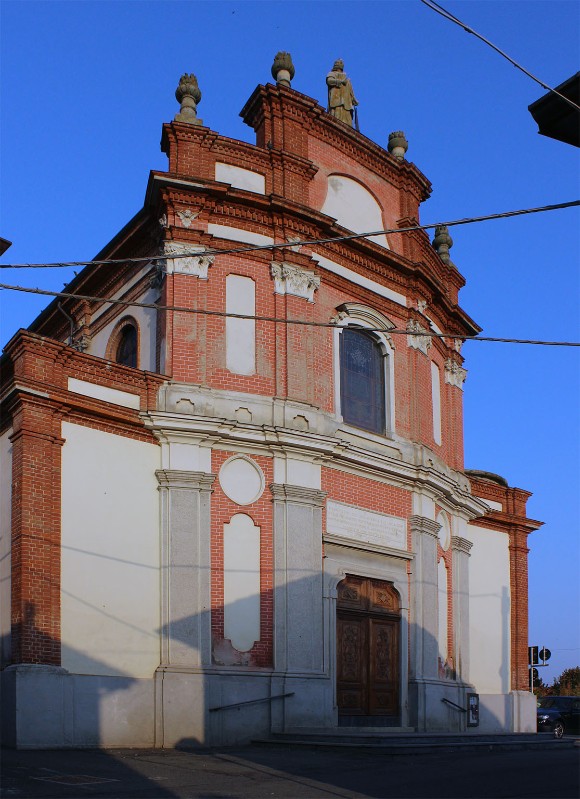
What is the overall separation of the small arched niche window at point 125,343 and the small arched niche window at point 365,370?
4.11 metres

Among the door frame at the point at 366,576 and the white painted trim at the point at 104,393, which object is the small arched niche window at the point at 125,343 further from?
the door frame at the point at 366,576

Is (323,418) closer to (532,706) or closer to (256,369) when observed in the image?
(256,369)

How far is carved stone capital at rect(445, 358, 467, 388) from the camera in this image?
2706 centimetres

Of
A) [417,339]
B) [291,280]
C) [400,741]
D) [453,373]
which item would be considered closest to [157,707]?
[400,741]

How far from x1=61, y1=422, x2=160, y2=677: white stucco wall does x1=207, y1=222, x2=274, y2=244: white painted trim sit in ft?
14.7

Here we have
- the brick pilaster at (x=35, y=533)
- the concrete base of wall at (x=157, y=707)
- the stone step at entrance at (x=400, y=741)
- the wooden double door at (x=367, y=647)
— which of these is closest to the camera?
the concrete base of wall at (x=157, y=707)

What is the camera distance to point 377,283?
79.1ft

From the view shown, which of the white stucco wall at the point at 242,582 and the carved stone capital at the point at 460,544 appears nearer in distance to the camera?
the white stucco wall at the point at 242,582

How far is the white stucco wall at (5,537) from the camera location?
17812mm

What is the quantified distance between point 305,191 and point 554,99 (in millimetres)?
12652

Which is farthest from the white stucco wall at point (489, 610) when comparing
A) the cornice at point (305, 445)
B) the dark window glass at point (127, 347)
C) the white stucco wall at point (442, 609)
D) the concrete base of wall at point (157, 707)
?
the dark window glass at point (127, 347)

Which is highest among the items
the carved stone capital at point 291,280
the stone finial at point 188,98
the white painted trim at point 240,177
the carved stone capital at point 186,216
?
the stone finial at point 188,98

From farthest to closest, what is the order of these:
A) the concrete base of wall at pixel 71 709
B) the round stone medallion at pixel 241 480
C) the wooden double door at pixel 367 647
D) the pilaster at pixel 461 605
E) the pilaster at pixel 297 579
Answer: the pilaster at pixel 461 605 → the wooden double door at pixel 367 647 → the round stone medallion at pixel 241 480 → the pilaster at pixel 297 579 → the concrete base of wall at pixel 71 709

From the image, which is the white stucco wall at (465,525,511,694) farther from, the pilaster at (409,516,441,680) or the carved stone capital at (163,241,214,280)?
the carved stone capital at (163,241,214,280)
